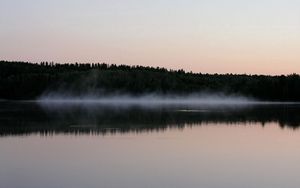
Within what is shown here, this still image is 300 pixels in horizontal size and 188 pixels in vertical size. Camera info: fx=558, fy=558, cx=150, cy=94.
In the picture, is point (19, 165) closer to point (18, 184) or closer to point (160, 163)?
point (18, 184)

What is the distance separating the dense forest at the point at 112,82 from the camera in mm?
86750

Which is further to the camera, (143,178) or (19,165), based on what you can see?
(19,165)

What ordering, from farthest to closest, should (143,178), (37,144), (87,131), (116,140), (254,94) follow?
(254,94) → (87,131) → (116,140) → (37,144) → (143,178)

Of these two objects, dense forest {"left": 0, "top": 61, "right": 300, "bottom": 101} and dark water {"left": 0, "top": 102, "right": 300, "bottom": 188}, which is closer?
dark water {"left": 0, "top": 102, "right": 300, "bottom": 188}

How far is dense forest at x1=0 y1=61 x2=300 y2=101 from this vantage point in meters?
86.8

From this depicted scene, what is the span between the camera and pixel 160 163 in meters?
11.5

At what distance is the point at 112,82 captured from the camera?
324 feet

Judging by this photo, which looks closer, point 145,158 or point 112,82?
point 145,158

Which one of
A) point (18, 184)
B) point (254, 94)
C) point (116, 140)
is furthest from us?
point (254, 94)

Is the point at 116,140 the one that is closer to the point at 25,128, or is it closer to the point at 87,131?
the point at 87,131

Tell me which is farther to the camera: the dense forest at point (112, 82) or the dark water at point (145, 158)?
the dense forest at point (112, 82)

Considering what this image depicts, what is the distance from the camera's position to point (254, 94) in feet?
285

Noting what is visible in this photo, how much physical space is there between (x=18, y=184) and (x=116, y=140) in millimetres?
6976

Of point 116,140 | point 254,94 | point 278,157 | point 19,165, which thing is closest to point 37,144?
point 116,140
